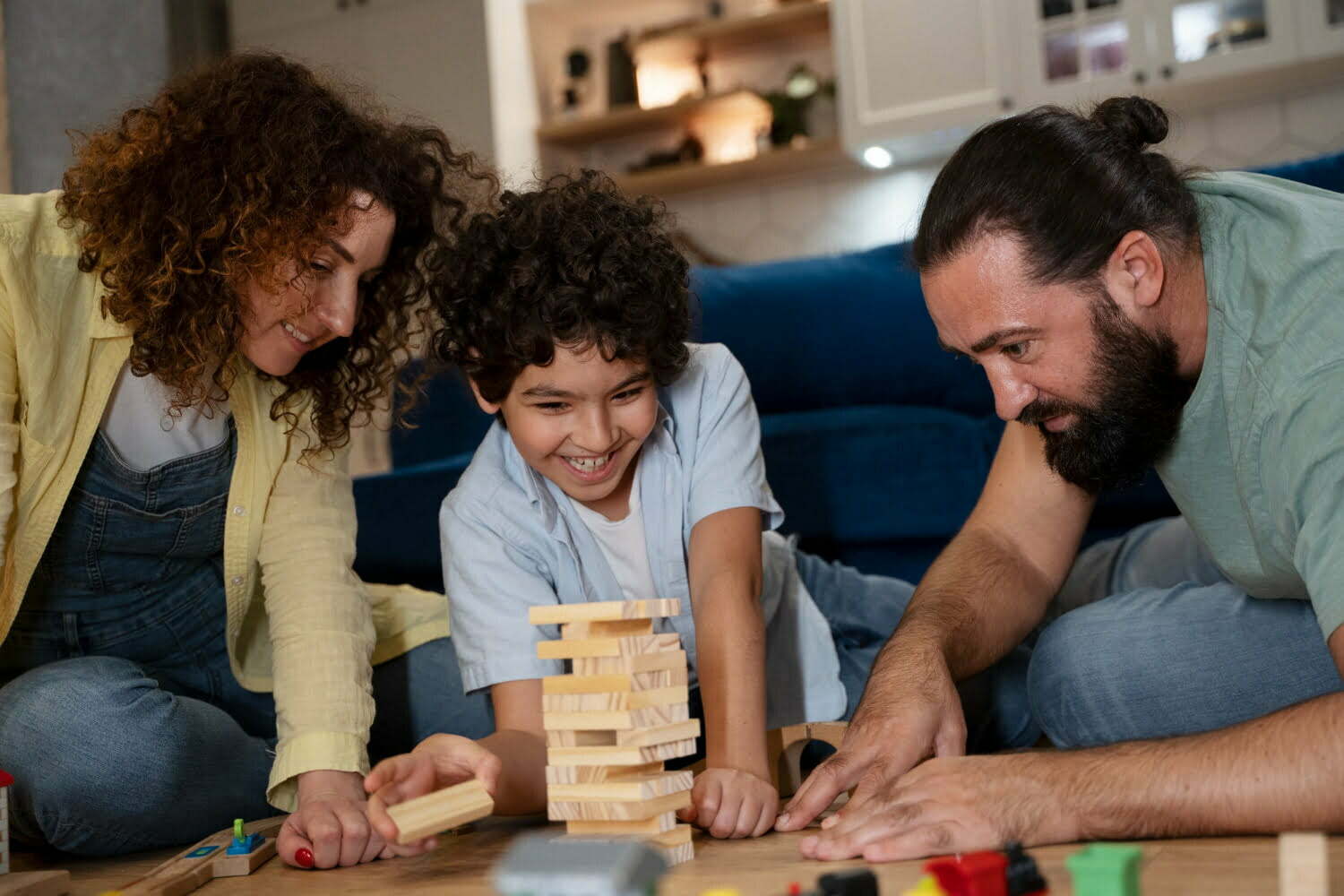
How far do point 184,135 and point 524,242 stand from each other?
39 centimetres

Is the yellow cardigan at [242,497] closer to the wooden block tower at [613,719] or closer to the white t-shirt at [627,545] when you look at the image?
the white t-shirt at [627,545]

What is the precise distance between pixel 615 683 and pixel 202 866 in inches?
21.2

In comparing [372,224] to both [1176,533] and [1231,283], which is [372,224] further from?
[1176,533]

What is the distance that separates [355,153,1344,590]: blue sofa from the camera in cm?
222

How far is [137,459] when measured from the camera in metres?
1.53

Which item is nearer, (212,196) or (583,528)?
(212,196)

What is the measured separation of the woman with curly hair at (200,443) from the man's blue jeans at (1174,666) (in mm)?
790

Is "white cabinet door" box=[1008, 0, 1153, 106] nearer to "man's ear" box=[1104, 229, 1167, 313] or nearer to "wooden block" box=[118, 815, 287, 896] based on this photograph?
"man's ear" box=[1104, 229, 1167, 313]

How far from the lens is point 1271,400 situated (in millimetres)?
1173

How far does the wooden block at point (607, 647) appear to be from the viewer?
1040 millimetres

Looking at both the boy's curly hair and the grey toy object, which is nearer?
the grey toy object

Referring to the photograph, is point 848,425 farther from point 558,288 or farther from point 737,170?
point 737,170

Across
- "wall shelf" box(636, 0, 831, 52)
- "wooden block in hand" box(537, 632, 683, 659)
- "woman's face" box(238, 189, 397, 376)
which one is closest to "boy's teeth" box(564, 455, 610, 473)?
"woman's face" box(238, 189, 397, 376)

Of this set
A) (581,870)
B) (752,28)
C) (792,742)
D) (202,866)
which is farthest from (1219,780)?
(752,28)
